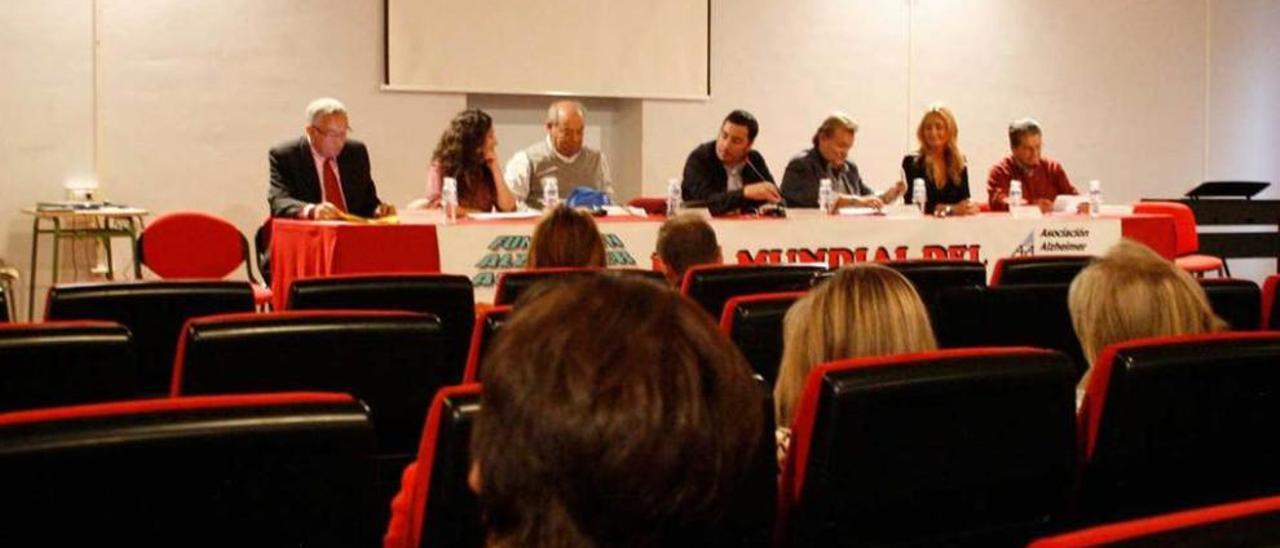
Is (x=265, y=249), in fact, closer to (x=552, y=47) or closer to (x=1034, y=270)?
(x=552, y=47)

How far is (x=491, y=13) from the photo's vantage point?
7.88 meters

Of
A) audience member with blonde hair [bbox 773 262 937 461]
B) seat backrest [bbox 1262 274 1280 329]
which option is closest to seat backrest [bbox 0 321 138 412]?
audience member with blonde hair [bbox 773 262 937 461]

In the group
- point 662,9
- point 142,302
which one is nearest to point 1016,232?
point 662,9

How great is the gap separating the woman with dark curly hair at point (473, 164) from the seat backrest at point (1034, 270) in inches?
104

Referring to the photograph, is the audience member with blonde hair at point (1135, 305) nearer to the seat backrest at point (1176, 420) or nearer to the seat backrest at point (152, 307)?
the seat backrest at point (1176, 420)

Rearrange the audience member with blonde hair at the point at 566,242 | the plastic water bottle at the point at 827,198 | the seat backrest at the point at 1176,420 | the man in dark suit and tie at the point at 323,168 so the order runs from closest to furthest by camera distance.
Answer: the seat backrest at the point at 1176,420, the audience member with blonde hair at the point at 566,242, the man in dark suit and tie at the point at 323,168, the plastic water bottle at the point at 827,198

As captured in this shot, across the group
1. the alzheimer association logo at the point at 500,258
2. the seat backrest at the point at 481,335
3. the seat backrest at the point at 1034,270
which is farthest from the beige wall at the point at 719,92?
the seat backrest at the point at 481,335

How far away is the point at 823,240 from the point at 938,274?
1.83 metres

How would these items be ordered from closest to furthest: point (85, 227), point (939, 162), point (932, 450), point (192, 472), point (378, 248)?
point (192, 472)
point (932, 450)
point (378, 248)
point (939, 162)
point (85, 227)

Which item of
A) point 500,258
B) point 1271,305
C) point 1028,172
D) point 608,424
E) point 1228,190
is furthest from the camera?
point 1228,190

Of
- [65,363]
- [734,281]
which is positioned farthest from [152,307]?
[734,281]

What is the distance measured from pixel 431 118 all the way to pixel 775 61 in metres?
2.44

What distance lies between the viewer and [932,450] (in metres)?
1.69

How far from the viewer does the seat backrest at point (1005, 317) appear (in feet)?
10.4
